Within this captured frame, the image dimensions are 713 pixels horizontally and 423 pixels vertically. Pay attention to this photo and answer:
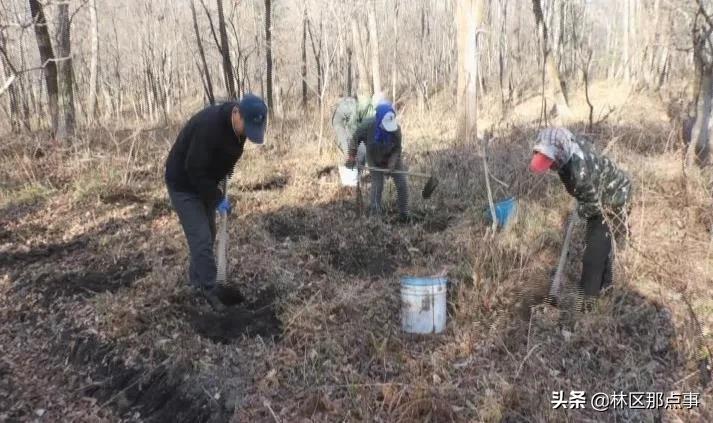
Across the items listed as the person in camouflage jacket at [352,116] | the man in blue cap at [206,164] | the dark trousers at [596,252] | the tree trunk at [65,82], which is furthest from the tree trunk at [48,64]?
the dark trousers at [596,252]

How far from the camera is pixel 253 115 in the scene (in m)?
3.44

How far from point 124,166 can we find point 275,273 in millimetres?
4373

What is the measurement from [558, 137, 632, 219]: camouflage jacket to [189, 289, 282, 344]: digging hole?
91.3 inches

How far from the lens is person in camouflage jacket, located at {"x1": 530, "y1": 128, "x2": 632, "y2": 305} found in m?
3.54

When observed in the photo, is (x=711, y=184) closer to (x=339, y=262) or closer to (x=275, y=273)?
(x=339, y=262)

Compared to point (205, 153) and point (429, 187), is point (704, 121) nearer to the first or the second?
point (429, 187)

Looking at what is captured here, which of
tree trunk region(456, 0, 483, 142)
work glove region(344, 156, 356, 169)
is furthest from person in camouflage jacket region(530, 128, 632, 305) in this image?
tree trunk region(456, 0, 483, 142)

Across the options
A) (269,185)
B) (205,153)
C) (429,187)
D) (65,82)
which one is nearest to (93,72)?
(65,82)

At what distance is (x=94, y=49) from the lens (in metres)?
17.0

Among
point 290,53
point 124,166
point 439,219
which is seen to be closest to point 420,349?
point 439,219

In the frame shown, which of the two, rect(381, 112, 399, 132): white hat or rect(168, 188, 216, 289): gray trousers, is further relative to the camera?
rect(381, 112, 399, 132): white hat

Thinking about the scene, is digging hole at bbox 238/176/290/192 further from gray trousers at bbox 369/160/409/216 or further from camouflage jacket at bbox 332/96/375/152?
gray trousers at bbox 369/160/409/216

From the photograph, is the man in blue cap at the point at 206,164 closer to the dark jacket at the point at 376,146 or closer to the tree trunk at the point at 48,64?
the dark jacket at the point at 376,146

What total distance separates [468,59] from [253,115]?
684 centimetres
